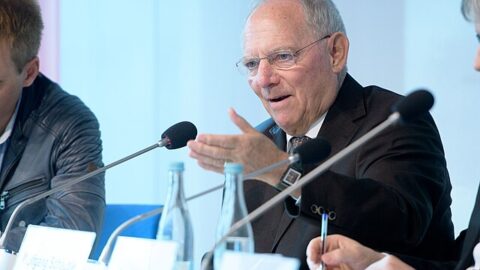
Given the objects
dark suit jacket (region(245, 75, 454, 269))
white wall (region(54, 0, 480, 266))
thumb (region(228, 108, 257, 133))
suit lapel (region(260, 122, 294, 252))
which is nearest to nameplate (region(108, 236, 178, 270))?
thumb (region(228, 108, 257, 133))

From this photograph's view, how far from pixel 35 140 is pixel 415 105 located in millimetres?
1430

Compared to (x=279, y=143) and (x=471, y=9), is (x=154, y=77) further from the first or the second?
(x=471, y=9)

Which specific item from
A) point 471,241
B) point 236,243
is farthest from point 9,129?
point 471,241

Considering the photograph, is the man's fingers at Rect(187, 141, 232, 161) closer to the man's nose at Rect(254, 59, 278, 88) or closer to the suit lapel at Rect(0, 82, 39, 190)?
the man's nose at Rect(254, 59, 278, 88)

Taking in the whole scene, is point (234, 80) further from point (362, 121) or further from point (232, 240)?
point (232, 240)

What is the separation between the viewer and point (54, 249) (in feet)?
4.75

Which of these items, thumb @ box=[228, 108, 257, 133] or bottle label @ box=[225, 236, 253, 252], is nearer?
bottle label @ box=[225, 236, 253, 252]

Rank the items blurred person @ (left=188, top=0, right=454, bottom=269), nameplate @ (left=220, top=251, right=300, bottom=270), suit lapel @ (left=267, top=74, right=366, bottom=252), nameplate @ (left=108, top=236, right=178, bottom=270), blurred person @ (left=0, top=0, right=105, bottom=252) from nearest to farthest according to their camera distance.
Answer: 1. nameplate @ (left=220, top=251, right=300, bottom=270)
2. nameplate @ (left=108, top=236, right=178, bottom=270)
3. blurred person @ (left=188, top=0, right=454, bottom=269)
4. suit lapel @ (left=267, top=74, right=366, bottom=252)
5. blurred person @ (left=0, top=0, right=105, bottom=252)

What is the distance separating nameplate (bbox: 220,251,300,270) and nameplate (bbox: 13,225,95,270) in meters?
0.32

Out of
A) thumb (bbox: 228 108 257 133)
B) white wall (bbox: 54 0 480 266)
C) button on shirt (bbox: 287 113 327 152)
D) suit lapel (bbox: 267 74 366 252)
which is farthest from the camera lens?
white wall (bbox: 54 0 480 266)

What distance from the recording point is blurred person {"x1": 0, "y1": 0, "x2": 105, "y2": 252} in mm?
2299

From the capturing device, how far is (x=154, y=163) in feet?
12.5

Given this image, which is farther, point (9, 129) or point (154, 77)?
point (154, 77)

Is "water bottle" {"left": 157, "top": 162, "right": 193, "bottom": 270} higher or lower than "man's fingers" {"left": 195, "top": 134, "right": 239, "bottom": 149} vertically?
lower
